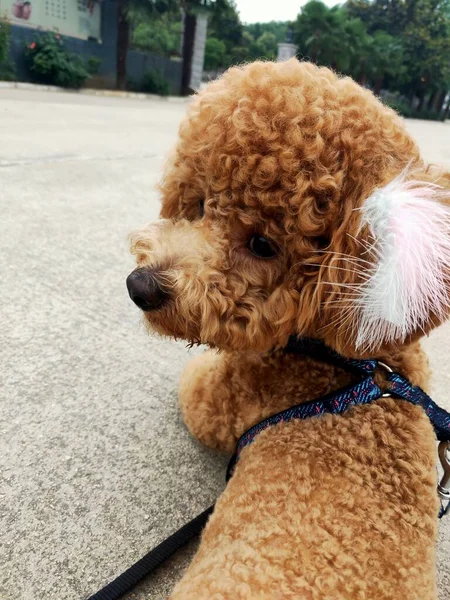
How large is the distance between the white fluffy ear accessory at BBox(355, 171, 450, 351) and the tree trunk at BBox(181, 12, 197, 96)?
24210mm

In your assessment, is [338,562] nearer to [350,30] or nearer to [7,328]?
[7,328]

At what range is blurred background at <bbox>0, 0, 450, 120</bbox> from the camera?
17625mm

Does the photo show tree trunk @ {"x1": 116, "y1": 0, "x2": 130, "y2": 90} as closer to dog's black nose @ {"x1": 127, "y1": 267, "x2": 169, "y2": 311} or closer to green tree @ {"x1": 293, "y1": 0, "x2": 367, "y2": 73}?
green tree @ {"x1": 293, "y1": 0, "x2": 367, "y2": 73}

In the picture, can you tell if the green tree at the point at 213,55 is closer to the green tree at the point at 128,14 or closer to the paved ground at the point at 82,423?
the green tree at the point at 128,14

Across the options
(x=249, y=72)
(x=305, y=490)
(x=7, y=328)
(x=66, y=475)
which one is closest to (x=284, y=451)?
(x=305, y=490)

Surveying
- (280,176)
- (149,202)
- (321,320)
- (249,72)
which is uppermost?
(249,72)

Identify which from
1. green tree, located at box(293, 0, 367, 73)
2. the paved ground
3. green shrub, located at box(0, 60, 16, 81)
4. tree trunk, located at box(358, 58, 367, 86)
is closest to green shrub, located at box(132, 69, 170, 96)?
green shrub, located at box(0, 60, 16, 81)

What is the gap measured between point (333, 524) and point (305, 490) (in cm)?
9

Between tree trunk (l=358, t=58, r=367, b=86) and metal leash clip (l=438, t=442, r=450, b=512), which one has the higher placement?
tree trunk (l=358, t=58, r=367, b=86)

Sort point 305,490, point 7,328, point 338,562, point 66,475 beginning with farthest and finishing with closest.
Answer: point 7,328 → point 66,475 → point 305,490 → point 338,562

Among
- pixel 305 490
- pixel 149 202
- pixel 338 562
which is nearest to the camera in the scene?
pixel 338 562

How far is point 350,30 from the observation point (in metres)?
35.2

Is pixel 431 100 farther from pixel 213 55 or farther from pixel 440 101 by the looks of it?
pixel 213 55

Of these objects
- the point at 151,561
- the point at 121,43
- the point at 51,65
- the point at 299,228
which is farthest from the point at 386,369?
the point at 121,43
